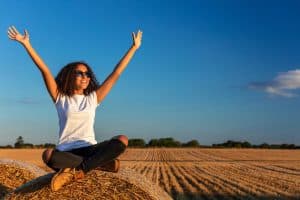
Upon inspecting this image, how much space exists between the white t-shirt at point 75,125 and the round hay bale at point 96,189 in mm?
816

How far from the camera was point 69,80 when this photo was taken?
501 centimetres

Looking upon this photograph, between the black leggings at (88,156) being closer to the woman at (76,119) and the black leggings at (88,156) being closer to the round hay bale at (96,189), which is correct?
the woman at (76,119)

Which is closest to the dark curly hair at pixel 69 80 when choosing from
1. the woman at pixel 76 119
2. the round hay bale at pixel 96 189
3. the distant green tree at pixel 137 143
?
the woman at pixel 76 119

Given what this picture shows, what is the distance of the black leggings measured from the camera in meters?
4.72

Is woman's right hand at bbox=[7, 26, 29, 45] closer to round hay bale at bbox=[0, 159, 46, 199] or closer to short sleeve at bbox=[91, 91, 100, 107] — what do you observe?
short sleeve at bbox=[91, 91, 100, 107]

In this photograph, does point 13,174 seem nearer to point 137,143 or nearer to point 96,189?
point 96,189

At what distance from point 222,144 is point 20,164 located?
3245 inches

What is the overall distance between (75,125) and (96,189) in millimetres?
974

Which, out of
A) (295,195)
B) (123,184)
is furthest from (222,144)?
(123,184)

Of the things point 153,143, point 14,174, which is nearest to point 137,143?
point 153,143

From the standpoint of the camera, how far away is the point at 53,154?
478cm

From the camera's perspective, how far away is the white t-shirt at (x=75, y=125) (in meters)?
4.77

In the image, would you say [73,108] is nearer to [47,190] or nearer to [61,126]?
[61,126]

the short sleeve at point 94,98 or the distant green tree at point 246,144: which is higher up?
the distant green tree at point 246,144
